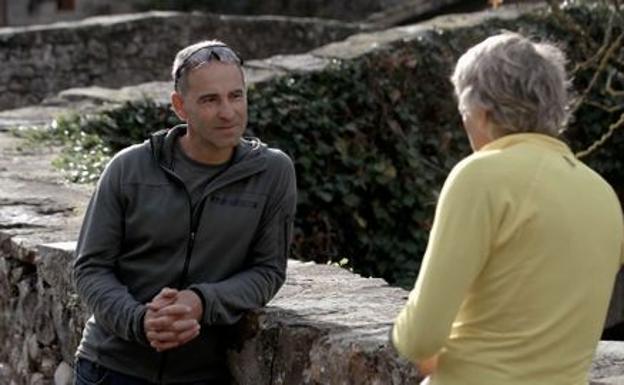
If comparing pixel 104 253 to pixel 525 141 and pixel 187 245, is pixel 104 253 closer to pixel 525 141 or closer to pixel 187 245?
pixel 187 245

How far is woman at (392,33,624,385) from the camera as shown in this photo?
9.08 feet

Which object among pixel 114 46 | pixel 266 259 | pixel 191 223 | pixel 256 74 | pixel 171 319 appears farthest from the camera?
pixel 114 46

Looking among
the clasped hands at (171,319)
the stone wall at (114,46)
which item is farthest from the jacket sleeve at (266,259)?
the stone wall at (114,46)

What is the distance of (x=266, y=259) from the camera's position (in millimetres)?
3984

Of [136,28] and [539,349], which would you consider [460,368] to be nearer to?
[539,349]

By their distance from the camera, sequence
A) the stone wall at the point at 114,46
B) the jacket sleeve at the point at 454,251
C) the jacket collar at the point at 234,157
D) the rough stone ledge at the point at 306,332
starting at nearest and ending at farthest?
the jacket sleeve at the point at 454,251 < the rough stone ledge at the point at 306,332 < the jacket collar at the point at 234,157 < the stone wall at the point at 114,46

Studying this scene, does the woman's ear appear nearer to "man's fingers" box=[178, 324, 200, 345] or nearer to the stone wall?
"man's fingers" box=[178, 324, 200, 345]

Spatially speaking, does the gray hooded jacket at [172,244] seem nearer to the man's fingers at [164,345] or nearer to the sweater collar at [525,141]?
the man's fingers at [164,345]

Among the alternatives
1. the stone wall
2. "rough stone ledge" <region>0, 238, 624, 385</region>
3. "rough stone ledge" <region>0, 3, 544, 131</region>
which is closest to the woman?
"rough stone ledge" <region>0, 238, 624, 385</region>

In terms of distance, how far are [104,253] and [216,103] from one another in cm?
47

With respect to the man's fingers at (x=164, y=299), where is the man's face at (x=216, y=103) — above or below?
above

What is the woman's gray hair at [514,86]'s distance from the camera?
2.83 meters

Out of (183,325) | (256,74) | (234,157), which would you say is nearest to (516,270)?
(183,325)

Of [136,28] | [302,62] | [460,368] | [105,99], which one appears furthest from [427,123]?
[460,368]
